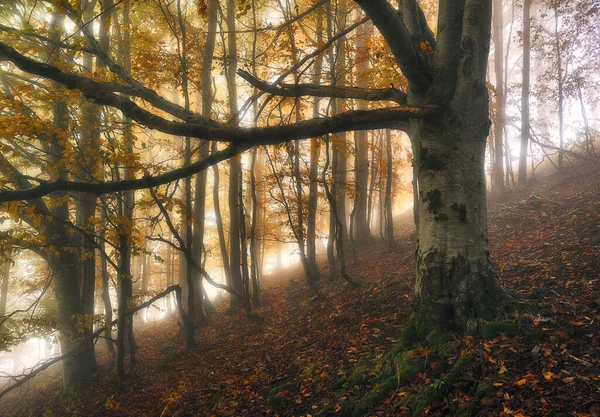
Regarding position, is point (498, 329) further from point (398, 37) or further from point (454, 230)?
point (398, 37)

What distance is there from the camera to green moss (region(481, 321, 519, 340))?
3.87m

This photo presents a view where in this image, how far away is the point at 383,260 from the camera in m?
11.7

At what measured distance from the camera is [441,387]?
11.2 feet

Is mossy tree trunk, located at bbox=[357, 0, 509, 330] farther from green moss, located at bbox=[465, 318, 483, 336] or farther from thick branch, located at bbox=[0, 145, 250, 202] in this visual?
thick branch, located at bbox=[0, 145, 250, 202]

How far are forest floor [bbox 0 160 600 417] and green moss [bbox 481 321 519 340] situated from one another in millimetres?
50

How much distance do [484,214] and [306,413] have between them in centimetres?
328

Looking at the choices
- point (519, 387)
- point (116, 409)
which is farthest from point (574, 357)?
point (116, 409)

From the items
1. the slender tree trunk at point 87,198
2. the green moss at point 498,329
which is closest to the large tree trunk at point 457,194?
the green moss at point 498,329

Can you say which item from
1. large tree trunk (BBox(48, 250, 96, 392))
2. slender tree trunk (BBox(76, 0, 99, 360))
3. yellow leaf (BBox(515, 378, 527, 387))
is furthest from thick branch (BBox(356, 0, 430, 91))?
large tree trunk (BBox(48, 250, 96, 392))

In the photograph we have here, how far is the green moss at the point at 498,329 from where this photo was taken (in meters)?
3.87

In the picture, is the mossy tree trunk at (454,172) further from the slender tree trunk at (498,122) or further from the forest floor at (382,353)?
the slender tree trunk at (498,122)

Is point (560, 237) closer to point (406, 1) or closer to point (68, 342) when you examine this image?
point (406, 1)

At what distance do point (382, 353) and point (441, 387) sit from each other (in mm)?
1396

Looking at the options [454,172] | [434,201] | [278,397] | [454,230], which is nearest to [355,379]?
[278,397]
